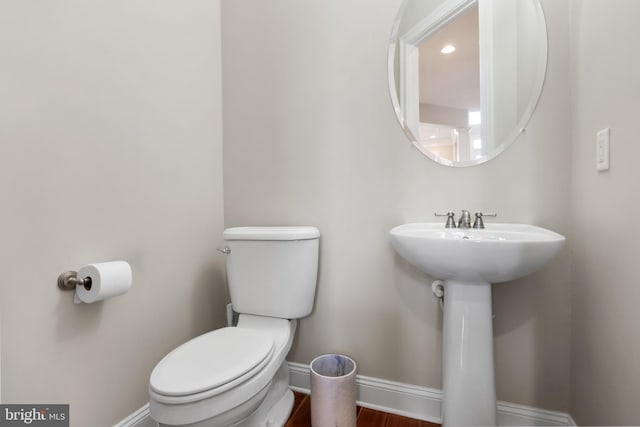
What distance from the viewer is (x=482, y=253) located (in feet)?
2.75

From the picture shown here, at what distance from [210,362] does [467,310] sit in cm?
86

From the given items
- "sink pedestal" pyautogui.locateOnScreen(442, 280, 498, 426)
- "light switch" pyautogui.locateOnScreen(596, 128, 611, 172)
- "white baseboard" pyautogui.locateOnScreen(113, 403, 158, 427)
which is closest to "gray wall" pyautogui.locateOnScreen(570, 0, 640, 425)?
"light switch" pyautogui.locateOnScreen(596, 128, 611, 172)

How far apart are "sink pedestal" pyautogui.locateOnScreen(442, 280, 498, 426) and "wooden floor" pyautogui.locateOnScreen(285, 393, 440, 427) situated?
28 cm

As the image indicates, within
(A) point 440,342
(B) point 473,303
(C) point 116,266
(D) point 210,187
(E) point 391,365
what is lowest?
(E) point 391,365

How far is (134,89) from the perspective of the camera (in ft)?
3.79

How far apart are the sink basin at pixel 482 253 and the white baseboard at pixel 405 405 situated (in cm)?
63

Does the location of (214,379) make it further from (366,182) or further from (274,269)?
(366,182)

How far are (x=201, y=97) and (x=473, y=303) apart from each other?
150cm

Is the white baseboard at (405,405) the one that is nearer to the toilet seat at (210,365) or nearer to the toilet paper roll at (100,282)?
the toilet seat at (210,365)

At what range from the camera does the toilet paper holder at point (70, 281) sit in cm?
92

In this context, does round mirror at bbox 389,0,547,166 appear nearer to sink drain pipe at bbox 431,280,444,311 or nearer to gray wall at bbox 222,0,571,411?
gray wall at bbox 222,0,571,411

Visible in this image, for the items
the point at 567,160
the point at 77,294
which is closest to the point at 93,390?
the point at 77,294

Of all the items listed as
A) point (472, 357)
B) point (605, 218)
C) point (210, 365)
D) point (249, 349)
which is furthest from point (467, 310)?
point (210, 365)

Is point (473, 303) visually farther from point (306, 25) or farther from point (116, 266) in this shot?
point (306, 25)
